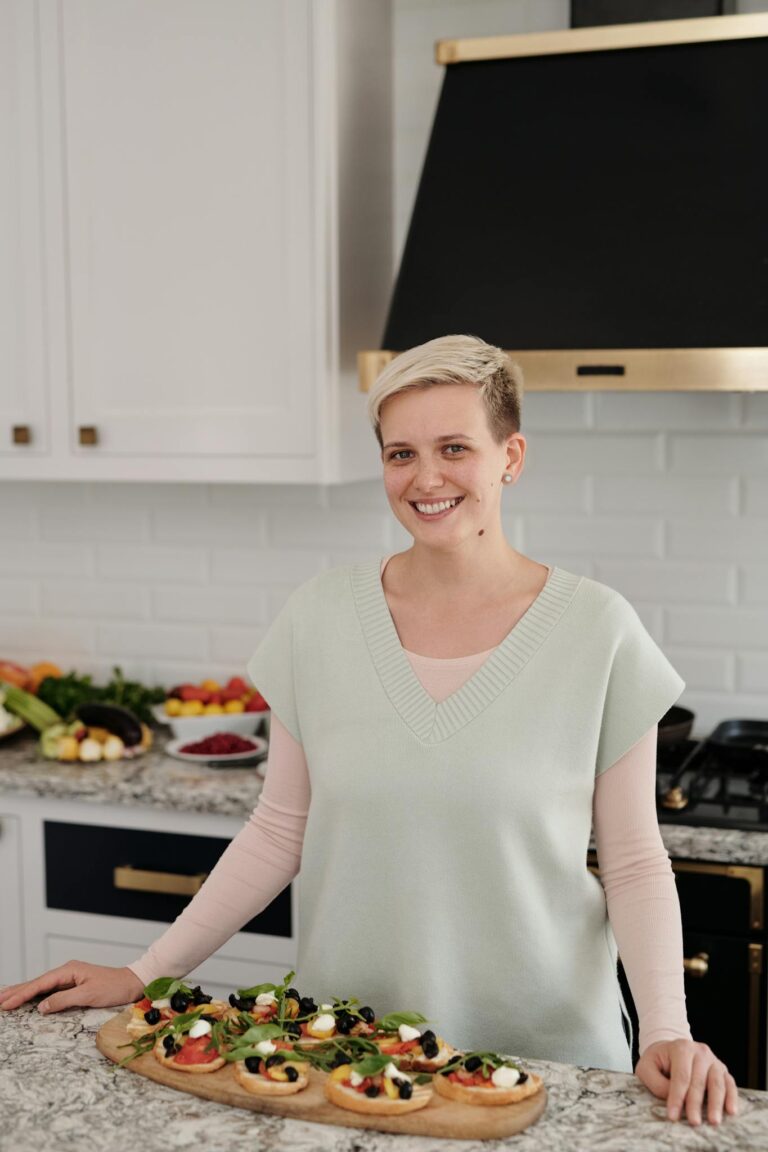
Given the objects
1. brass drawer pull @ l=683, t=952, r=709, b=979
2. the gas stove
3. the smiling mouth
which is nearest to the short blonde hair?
the smiling mouth

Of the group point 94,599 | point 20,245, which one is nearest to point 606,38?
point 20,245

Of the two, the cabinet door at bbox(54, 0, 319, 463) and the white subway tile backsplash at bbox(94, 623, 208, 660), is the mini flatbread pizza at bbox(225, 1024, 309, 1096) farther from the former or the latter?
the white subway tile backsplash at bbox(94, 623, 208, 660)

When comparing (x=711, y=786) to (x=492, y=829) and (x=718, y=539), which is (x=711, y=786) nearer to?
(x=718, y=539)

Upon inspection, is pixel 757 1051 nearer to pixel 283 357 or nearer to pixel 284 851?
pixel 284 851

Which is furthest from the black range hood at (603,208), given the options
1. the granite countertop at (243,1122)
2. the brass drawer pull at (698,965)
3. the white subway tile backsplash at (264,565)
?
the granite countertop at (243,1122)

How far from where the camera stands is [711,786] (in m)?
2.45

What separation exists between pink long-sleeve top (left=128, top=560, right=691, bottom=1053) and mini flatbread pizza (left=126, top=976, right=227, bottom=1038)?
157 millimetres

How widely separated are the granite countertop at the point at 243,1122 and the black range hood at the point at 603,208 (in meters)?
1.32

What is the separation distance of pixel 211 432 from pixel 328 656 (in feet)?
3.47

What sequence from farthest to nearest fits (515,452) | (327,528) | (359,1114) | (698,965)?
(327,528)
(698,965)
(515,452)
(359,1114)

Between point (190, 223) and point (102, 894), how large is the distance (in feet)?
4.53

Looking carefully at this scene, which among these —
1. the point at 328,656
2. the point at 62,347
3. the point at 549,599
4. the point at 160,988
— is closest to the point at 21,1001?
the point at 160,988

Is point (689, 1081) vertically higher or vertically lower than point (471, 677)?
lower

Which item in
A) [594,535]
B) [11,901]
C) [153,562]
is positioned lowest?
[11,901]
